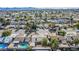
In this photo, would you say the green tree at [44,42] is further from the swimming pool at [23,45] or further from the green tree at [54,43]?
the swimming pool at [23,45]

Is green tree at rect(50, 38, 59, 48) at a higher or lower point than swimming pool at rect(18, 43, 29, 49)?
higher

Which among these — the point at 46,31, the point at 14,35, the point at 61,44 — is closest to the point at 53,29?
the point at 46,31

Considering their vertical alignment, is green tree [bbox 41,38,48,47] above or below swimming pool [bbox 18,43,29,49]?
above

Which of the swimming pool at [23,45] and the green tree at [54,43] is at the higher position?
the green tree at [54,43]

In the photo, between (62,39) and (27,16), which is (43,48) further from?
(27,16)

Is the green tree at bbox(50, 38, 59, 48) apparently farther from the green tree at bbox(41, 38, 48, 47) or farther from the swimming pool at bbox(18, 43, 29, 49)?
the swimming pool at bbox(18, 43, 29, 49)

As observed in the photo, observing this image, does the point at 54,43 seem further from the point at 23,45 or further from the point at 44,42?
the point at 23,45

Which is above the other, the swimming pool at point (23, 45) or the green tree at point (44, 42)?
the green tree at point (44, 42)


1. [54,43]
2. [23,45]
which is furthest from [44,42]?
[23,45]

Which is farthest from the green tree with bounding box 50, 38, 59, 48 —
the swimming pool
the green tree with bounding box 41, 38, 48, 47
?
the swimming pool

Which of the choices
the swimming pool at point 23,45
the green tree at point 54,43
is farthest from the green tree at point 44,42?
the swimming pool at point 23,45
